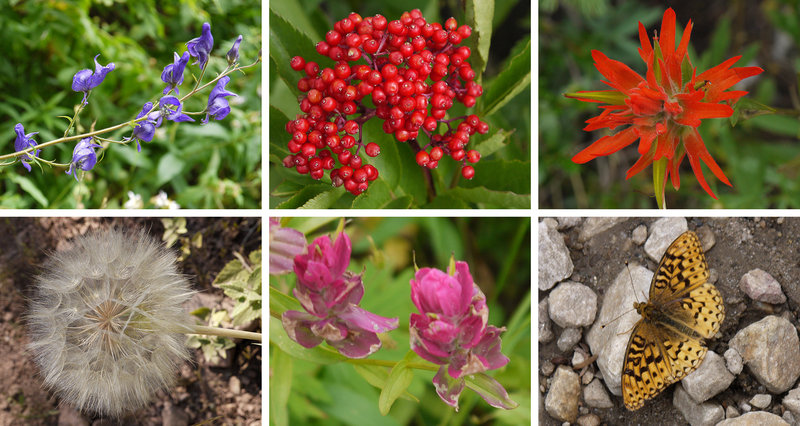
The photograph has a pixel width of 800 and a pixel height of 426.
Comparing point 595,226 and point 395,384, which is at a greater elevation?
point 595,226

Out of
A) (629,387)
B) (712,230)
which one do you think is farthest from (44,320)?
(712,230)

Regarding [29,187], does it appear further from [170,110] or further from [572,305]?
[572,305]

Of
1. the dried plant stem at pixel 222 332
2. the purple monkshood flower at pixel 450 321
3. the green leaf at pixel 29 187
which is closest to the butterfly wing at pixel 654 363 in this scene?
the purple monkshood flower at pixel 450 321

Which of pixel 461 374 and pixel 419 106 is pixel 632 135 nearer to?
pixel 419 106

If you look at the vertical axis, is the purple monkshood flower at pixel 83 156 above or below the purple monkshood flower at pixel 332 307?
above

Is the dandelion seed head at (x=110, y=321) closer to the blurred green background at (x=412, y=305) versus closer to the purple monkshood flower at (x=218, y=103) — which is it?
the blurred green background at (x=412, y=305)

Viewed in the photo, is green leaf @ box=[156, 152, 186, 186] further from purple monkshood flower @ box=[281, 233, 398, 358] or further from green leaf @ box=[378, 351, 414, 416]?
green leaf @ box=[378, 351, 414, 416]

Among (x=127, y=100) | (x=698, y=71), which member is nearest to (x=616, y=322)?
(x=698, y=71)
